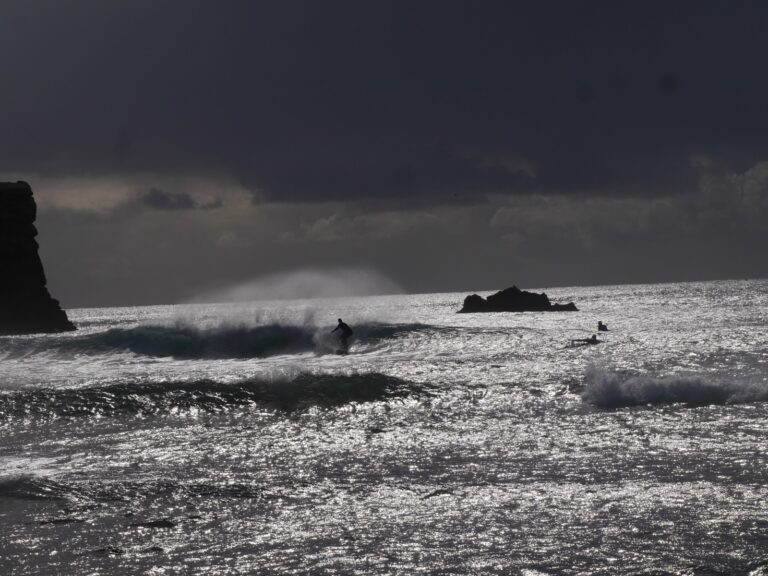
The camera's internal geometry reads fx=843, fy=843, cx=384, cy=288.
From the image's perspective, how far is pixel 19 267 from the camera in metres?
64.4

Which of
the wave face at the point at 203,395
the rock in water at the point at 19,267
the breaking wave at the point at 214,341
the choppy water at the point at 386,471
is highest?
the rock in water at the point at 19,267

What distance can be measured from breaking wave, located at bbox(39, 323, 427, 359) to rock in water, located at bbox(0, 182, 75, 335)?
21.5m

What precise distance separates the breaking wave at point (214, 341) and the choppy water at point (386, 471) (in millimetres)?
11706

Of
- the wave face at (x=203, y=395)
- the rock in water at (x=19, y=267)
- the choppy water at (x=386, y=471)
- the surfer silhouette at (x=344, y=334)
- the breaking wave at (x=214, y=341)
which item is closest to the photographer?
the choppy water at (x=386, y=471)

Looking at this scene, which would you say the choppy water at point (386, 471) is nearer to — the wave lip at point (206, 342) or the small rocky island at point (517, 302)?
the wave lip at point (206, 342)

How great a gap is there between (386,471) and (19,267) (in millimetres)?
57540

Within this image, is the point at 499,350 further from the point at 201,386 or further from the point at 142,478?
the point at 142,478

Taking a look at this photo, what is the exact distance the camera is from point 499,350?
39.7m

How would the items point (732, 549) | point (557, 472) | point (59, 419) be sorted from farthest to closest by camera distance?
point (59, 419) → point (557, 472) → point (732, 549)

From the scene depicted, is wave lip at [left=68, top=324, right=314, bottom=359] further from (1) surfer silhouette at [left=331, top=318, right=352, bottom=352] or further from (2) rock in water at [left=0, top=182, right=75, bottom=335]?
Answer: (2) rock in water at [left=0, top=182, right=75, bottom=335]

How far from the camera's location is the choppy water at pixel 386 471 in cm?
983

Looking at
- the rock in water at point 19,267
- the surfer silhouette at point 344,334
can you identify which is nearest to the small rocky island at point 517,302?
the rock in water at point 19,267

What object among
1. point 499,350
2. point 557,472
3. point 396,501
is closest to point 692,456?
point 557,472

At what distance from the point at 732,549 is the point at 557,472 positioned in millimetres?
4276
